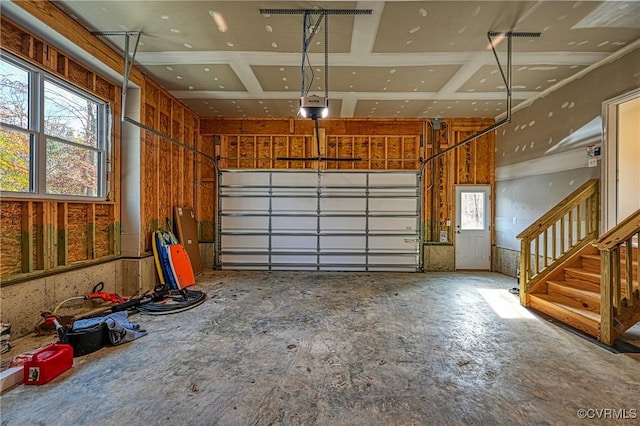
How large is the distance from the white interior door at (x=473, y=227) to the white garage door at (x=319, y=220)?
3.18 ft

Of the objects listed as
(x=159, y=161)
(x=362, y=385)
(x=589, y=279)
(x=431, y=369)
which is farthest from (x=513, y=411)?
(x=159, y=161)

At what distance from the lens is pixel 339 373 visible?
2.54 m

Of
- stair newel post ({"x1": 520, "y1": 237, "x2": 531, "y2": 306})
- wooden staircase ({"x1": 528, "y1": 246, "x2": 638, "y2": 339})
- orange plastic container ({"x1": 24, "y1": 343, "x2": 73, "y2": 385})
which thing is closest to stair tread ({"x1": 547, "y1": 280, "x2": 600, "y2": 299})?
wooden staircase ({"x1": 528, "y1": 246, "x2": 638, "y2": 339})

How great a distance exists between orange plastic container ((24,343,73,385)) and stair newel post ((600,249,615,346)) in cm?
524

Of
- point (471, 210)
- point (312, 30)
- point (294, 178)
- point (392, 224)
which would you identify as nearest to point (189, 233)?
point (294, 178)

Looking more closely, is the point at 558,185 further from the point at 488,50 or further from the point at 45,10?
the point at 45,10

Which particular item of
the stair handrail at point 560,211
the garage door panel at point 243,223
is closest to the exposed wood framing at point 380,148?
the garage door panel at point 243,223

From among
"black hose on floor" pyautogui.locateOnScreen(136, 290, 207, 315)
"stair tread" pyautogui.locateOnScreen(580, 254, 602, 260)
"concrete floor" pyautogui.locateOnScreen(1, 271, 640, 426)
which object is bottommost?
"concrete floor" pyautogui.locateOnScreen(1, 271, 640, 426)

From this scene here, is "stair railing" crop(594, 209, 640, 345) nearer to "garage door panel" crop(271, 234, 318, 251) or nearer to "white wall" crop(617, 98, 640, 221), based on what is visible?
"white wall" crop(617, 98, 640, 221)

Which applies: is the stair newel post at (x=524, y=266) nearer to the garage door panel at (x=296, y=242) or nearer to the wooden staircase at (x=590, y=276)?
the wooden staircase at (x=590, y=276)

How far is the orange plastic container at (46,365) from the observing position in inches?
92.0

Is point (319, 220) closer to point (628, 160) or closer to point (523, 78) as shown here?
point (523, 78)

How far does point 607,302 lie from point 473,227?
397 centimetres

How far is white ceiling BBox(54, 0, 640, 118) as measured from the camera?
3.17 m
